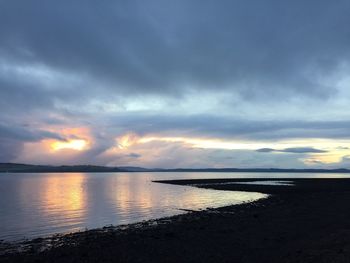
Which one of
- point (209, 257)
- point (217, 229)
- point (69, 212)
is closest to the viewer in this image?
point (209, 257)

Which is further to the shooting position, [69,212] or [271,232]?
[69,212]

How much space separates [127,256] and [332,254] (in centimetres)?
926

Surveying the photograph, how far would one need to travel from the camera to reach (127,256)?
58.0ft

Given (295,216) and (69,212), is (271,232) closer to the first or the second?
(295,216)

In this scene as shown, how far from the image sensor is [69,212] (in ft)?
138

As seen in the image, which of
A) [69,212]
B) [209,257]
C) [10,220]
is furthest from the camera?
[69,212]

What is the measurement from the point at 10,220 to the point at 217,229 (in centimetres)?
2176

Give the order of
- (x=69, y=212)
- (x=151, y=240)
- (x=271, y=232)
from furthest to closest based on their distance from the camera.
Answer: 1. (x=69, y=212)
2. (x=271, y=232)
3. (x=151, y=240)

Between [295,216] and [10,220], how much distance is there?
1063 inches

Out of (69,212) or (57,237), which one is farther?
(69,212)

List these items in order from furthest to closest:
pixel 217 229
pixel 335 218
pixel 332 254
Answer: pixel 335 218, pixel 217 229, pixel 332 254

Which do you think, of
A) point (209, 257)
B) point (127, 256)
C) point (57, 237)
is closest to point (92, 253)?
point (127, 256)

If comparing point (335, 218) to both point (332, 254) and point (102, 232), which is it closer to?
point (332, 254)

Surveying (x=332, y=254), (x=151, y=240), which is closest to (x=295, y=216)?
(x=151, y=240)
